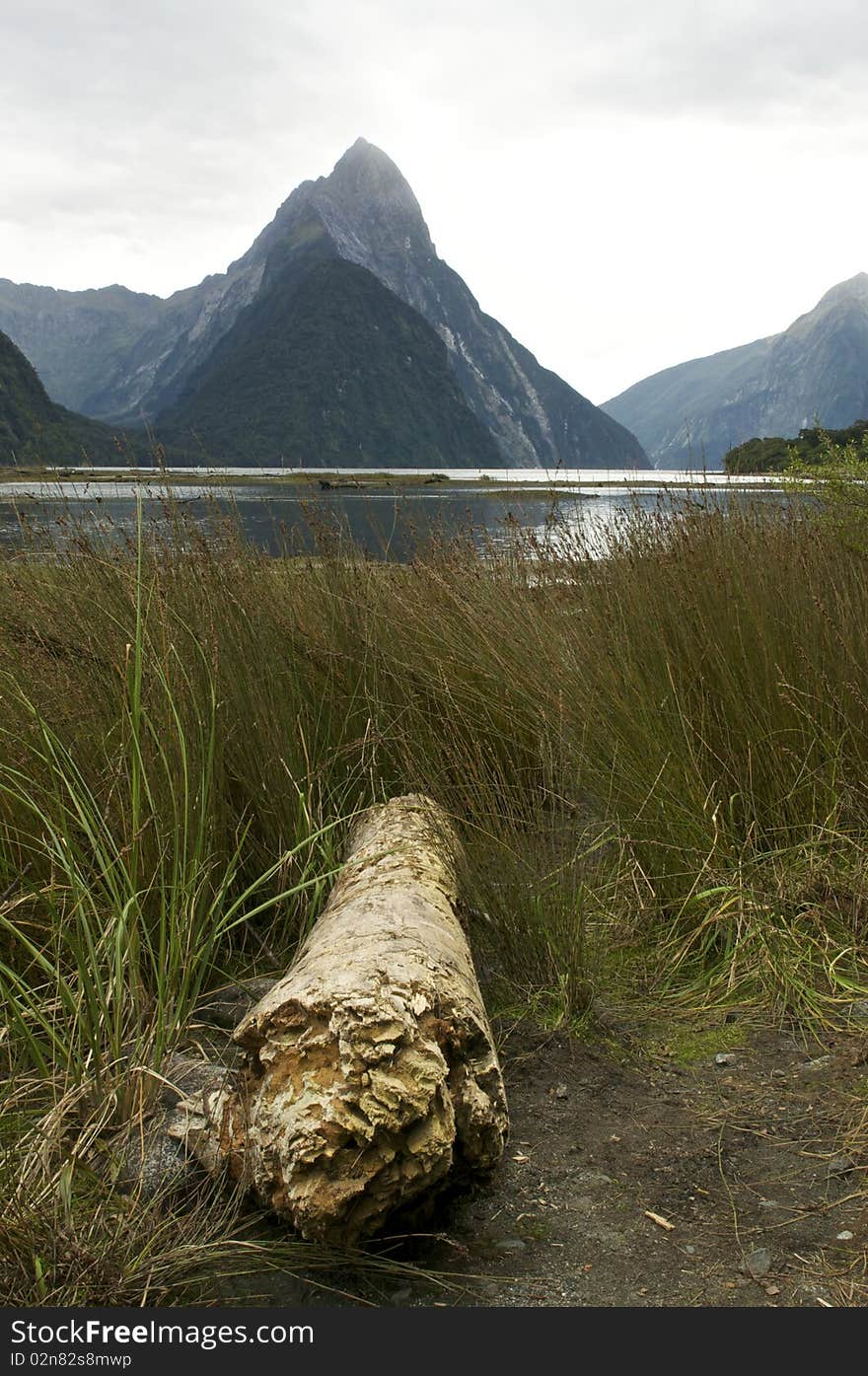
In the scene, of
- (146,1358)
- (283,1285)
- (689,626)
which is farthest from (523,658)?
(146,1358)

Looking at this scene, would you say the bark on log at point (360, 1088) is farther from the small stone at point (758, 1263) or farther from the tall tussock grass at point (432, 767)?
the small stone at point (758, 1263)

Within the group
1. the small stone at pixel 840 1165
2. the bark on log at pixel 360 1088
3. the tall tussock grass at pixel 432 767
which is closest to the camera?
the bark on log at pixel 360 1088

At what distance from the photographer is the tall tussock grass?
6.97 feet

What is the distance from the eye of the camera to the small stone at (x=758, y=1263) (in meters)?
1.56

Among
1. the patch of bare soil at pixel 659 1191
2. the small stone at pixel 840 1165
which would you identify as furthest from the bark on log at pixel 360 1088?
the small stone at pixel 840 1165

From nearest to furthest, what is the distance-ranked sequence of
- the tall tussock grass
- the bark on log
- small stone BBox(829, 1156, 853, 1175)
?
the bark on log, small stone BBox(829, 1156, 853, 1175), the tall tussock grass

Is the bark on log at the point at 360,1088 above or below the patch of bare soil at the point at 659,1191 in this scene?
above

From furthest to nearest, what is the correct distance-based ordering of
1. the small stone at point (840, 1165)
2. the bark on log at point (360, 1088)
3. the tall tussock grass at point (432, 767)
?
the tall tussock grass at point (432, 767)
the small stone at point (840, 1165)
the bark on log at point (360, 1088)

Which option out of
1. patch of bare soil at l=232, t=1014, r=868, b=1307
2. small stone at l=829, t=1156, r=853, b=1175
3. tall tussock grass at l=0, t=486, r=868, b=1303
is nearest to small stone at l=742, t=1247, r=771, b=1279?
patch of bare soil at l=232, t=1014, r=868, b=1307

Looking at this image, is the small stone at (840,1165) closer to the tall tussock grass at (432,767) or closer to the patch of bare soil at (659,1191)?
the patch of bare soil at (659,1191)

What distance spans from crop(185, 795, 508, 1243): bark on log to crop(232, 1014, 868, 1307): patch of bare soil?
0.44 ft

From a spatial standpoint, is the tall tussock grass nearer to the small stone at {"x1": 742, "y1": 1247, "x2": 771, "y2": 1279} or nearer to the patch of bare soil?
the patch of bare soil

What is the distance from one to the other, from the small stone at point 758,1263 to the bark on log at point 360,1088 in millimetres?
453

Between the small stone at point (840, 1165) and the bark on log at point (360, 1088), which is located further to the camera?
the small stone at point (840, 1165)
